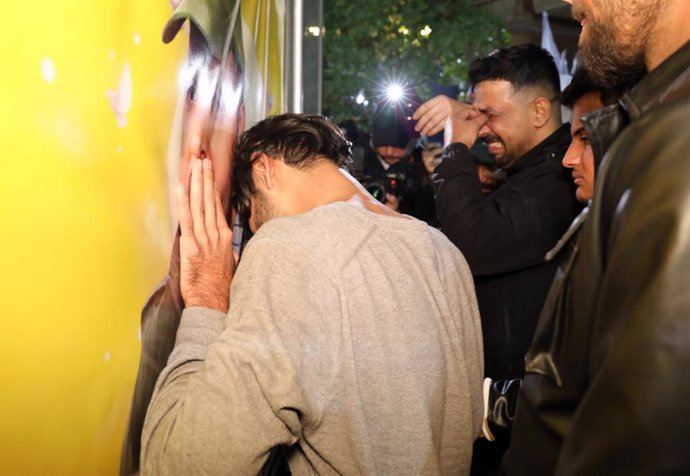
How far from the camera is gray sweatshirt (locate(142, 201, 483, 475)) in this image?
48.6 inches

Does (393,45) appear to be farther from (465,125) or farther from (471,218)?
(471,218)

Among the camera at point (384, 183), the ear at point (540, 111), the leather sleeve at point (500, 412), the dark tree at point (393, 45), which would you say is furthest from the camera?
the dark tree at point (393, 45)

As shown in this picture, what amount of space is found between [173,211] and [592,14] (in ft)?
2.74

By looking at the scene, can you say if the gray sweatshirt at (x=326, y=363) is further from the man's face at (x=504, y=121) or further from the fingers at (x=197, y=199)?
the man's face at (x=504, y=121)

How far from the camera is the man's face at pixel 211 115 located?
4.94ft

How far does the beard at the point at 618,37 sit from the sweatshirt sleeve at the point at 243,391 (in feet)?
2.02

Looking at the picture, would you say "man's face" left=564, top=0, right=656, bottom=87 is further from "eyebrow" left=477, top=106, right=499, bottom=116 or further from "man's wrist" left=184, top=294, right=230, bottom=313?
"eyebrow" left=477, top=106, right=499, bottom=116

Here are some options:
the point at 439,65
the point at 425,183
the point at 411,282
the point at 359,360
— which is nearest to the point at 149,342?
the point at 359,360

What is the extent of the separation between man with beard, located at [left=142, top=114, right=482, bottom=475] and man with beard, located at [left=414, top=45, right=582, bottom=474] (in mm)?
758

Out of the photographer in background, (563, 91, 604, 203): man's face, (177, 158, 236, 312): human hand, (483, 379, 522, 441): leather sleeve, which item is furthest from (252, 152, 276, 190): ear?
the photographer in background

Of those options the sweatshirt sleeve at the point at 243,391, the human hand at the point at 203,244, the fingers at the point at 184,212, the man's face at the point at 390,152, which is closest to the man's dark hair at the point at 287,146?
the human hand at the point at 203,244

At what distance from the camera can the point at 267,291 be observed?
1.31 meters

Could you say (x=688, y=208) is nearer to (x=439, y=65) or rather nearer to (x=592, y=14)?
(x=592, y=14)

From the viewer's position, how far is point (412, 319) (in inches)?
58.4
